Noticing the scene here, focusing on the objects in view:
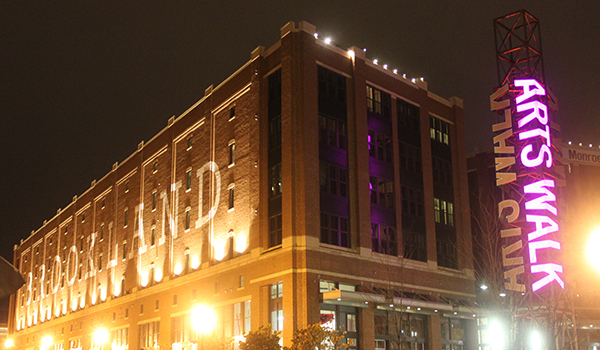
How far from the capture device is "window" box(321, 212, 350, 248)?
39.3 metres

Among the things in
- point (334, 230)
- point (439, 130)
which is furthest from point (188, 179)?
point (439, 130)

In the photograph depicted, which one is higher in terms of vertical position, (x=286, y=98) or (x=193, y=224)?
(x=286, y=98)

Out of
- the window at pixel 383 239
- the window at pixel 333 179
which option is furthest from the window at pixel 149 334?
the window at pixel 333 179

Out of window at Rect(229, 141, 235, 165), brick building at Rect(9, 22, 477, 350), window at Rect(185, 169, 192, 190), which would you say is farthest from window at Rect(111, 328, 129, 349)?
window at Rect(229, 141, 235, 165)

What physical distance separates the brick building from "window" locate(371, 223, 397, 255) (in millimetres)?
100

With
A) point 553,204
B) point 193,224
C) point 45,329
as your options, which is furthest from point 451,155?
point 45,329

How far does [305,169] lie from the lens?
38.6 meters

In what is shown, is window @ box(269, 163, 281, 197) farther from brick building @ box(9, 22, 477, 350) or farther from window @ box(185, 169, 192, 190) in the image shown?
window @ box(185, 169, 192, 190)

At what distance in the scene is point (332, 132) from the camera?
4172cm

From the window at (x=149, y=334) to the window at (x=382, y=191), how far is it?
2328 cm

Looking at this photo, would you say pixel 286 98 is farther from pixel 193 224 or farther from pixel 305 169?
pixel 193 224

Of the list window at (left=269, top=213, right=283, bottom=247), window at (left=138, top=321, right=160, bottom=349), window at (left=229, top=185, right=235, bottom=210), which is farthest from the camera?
window at (left=138, top=321, right=160, bottom=349)

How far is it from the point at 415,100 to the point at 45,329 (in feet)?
217

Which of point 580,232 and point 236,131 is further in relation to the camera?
point 580,232
